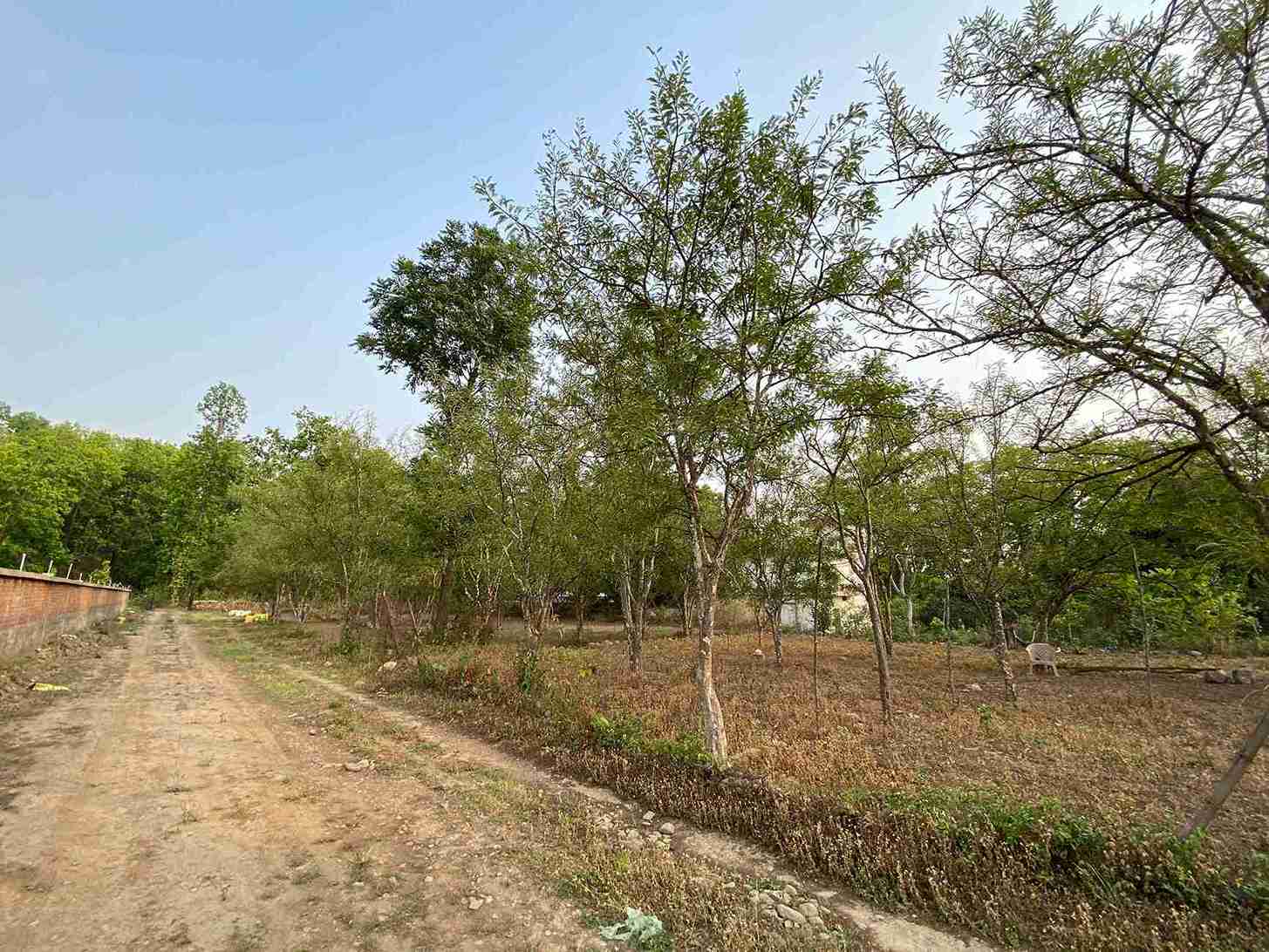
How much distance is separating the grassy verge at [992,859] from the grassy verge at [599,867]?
26.3 inches

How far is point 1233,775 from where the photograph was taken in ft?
12.3

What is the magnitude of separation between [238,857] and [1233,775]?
7.33 metres

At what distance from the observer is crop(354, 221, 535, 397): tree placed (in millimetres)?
21094

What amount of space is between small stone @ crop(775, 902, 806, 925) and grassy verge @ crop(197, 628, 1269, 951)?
658mm

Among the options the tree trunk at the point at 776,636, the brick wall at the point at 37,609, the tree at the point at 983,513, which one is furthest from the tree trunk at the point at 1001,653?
the brick wall at the point at 37,609

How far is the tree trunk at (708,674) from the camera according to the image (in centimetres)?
636

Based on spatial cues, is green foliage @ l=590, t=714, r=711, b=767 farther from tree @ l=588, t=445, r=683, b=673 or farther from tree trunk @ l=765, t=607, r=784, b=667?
tree trunk @ l=765, t=607, r=784, b=667

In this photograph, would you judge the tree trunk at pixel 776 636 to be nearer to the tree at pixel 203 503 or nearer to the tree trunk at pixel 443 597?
the tree trunk at pixel 443 597

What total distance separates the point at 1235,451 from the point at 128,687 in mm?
17755

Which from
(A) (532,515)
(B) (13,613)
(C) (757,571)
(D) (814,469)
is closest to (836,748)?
(D) (814,469)

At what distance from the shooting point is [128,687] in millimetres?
11875

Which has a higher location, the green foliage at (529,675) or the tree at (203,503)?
the tree at (203,503)

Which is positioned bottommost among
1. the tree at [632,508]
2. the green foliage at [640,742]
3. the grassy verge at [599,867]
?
the grassy verge at [599,867]

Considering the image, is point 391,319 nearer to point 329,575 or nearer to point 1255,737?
point 329,575
